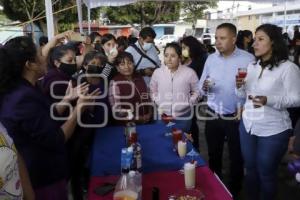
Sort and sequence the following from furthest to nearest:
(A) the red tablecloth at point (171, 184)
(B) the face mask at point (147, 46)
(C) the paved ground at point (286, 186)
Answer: (B) the face mask at point (147, 46), (C) the paved ground at point (286, 186), (A) the red tablecloth at point (171, 184)

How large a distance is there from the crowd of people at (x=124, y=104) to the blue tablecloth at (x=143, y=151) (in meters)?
0.22

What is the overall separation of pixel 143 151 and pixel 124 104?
0.94m

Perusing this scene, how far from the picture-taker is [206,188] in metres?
2.02

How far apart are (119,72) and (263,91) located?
5.15 ft

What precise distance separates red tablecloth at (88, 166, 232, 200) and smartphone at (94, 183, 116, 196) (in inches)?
0.8

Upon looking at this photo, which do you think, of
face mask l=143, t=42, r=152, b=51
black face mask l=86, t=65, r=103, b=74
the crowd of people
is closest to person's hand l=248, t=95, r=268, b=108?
the crowd of people

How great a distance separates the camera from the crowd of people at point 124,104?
5.88 feet

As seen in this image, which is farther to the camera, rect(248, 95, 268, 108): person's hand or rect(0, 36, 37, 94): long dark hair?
rect(248, 95, 268, 108): person's hand

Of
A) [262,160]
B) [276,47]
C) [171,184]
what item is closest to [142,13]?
[276,47]

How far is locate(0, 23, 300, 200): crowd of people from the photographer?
179 centimetres

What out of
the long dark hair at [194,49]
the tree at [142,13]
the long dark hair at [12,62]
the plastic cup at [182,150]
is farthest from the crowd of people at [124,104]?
the tree at [142,13]

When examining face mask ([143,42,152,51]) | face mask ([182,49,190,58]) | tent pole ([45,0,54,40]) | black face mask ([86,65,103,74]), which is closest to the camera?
black face mask ([86,65,103,74])

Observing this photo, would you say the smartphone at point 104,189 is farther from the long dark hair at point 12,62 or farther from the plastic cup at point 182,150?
the long dark hair at point 12,62

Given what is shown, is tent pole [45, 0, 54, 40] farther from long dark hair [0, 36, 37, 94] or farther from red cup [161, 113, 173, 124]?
long dark hair [0, 36, 37, 94]
